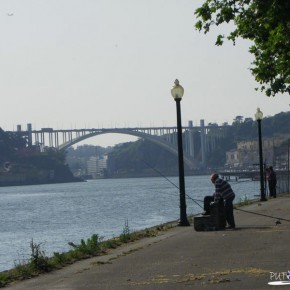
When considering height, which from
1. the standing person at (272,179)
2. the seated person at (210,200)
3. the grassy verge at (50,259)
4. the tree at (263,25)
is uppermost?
the tree at (263,25)

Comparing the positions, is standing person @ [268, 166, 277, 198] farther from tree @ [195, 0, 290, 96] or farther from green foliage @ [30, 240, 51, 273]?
green foliage @ [30, 240, 51, 273]

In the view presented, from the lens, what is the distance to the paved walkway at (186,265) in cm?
1205

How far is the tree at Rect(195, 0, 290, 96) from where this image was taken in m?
16.9

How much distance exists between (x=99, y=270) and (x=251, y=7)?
6.45 m

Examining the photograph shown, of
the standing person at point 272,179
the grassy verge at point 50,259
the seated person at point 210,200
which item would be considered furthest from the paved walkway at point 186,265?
the standing person at point 272,179

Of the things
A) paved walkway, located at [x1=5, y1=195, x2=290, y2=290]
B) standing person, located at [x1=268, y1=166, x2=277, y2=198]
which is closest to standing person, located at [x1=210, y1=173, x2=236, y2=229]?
paved walkway, located at [x1=5, y1=195, x2=290, y2=290]

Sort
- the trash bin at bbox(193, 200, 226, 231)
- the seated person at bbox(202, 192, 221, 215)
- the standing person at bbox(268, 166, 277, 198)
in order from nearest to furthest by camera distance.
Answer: the trash bin at bbox(193, 200, 226, 231), the seated person at bbox(202, 192, 221, 215), the standing person at bbox(268, 166, 277, 198)

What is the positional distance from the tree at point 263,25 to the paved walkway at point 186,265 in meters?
3.38

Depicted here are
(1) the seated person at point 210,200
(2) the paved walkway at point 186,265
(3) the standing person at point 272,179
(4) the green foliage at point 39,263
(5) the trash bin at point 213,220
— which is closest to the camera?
(2) the paved walkway at point 186,265

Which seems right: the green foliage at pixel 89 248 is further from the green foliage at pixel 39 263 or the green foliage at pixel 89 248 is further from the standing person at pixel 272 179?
the standing person at pixel 272 179

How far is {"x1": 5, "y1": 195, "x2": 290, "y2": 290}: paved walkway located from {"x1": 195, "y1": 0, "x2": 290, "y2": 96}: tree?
338 centimetres

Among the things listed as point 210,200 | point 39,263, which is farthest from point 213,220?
point 39,263

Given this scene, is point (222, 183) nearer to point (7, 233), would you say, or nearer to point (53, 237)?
point (53, 237)

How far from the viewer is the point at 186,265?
46.0 feet
